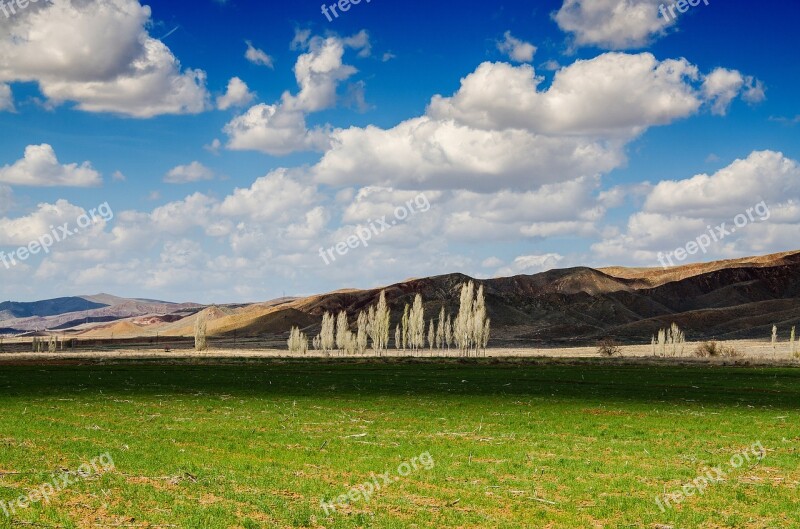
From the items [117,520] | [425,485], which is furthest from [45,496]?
[425,485]

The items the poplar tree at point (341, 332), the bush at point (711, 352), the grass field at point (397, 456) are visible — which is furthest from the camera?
the poplar tree at point (341, 332)

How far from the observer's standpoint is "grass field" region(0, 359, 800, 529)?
58.1ft

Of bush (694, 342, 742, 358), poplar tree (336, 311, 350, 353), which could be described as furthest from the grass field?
poplar tree (336, 311, 350, 353)

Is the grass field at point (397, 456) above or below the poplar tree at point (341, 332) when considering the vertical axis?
below

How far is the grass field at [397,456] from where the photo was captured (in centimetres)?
1770

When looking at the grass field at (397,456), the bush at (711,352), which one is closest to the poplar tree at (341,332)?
the bush at (711,352)

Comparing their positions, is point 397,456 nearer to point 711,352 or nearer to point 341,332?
point 711,352

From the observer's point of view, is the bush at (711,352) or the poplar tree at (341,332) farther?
the poplar tree at (341,332)

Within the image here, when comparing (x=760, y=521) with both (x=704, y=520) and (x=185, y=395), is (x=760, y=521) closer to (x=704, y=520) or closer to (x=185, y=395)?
(x=704, y=520)

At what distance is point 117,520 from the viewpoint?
16578mm

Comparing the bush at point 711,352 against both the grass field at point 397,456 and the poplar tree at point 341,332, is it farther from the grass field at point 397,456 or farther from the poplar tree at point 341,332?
the grass field at point 397,456

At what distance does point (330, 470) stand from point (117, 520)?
723 cm

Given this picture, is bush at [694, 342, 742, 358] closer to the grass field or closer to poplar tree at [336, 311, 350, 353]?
poplar tree at [336, 311, 350, 353]

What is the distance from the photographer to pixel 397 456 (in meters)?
24.8
